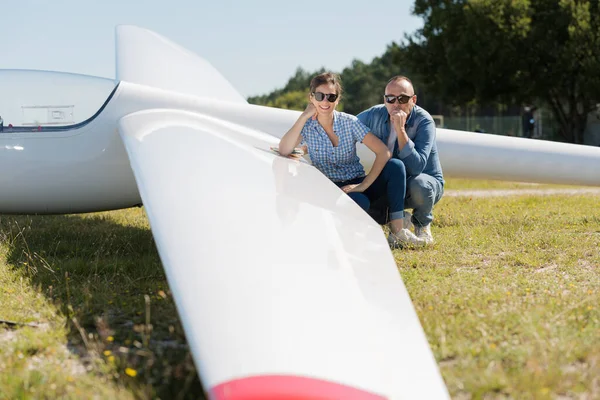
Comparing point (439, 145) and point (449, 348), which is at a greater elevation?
point (439, 145)

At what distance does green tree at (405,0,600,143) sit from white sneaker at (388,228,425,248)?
2837 cm

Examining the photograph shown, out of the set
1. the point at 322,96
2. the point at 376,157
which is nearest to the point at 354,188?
the point at 376,157

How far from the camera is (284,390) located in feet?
8.17

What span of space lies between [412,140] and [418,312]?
2.81m

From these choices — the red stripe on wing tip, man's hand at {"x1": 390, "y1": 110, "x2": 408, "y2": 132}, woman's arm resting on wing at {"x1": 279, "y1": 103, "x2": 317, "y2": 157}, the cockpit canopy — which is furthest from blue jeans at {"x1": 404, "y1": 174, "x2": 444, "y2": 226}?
the red stripe on wing tip

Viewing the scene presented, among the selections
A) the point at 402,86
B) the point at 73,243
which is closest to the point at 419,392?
the point at 402,86

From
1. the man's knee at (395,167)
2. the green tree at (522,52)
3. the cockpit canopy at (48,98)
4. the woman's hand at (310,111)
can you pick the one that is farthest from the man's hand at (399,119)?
the green tree at (522,52)

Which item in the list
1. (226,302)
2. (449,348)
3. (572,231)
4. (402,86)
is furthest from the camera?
(572,231)

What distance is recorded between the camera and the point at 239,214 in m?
3.92

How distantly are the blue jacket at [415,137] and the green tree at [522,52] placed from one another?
91.9ft

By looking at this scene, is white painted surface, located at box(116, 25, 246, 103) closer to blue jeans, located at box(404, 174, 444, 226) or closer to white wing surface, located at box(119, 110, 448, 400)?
blue jeans, located at box(404, 174, 444, 226)

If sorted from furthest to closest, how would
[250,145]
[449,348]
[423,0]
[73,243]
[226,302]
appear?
[423,0] < [73,243] < [250,145] < [449,348] < [226,302]

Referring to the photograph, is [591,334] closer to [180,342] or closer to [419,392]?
[419,392]

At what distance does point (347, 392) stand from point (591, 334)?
→ 6.42 feet
